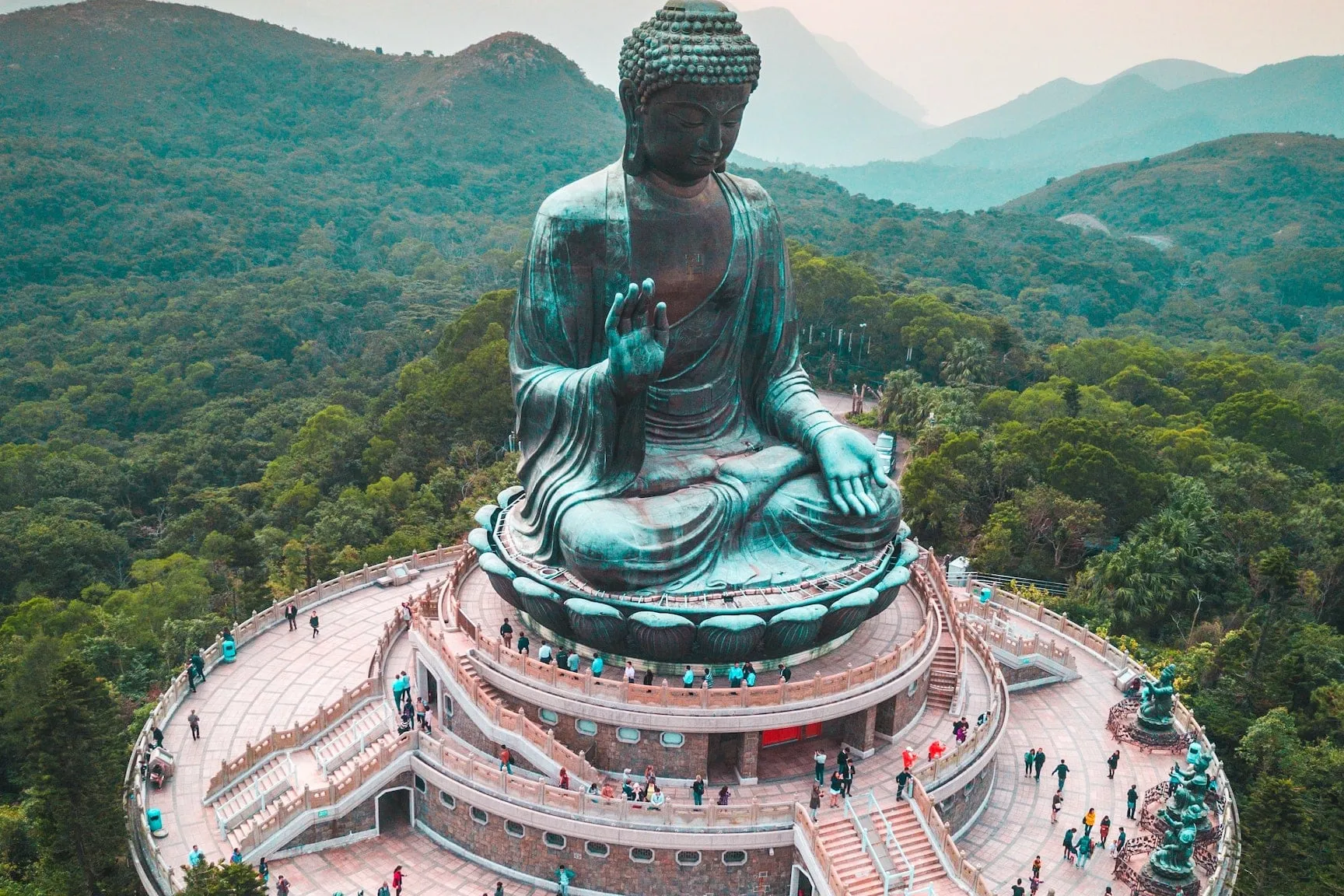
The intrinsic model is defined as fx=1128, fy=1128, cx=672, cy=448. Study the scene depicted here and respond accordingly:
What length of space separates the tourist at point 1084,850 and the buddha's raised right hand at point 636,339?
8.58 m

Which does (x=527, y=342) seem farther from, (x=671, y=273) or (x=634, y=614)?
(x=634, y=614)

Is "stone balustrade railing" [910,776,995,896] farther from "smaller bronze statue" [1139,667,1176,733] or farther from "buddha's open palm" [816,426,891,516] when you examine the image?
"smaller bronze statue" [1139,667,1176,733]

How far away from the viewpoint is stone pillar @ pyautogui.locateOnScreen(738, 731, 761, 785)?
1470 cm

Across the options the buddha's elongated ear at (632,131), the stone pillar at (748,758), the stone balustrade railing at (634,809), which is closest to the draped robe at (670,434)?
the buddha's elongated ear at (632,131)

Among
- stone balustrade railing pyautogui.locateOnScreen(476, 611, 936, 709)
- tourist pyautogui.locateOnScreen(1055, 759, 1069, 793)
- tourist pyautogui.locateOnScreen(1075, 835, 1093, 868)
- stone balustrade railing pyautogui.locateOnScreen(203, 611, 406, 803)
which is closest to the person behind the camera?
stone balustrade railing pyautogui.locateOnScreen(476, 611, 936, 709)

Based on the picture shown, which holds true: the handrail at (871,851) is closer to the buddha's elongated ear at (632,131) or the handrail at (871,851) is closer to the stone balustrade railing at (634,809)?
the stone balustrade railing at (634,809)

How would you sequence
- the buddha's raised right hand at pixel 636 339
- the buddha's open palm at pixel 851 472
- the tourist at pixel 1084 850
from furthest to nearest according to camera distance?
the buddha's open palm at pixel 851 472 < the tourist at pixel 1084 850 < the buddha's raised right hand at pixel 636 339

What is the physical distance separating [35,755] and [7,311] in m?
57.2

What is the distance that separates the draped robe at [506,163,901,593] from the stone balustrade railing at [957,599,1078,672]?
5472 millimetres

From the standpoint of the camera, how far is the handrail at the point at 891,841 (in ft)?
44.3

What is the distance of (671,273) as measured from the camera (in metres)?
16.1

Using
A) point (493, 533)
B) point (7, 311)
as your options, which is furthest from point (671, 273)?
point (7, 311)

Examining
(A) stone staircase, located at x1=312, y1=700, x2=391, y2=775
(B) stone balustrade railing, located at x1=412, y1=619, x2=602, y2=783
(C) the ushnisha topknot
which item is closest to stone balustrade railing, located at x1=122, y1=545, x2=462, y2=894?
(A) stone staircase, located at x1=312, y1=700, x2=391, y2=775

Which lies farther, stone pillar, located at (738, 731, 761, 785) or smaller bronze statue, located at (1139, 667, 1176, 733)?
smaller bronze statue, located at (1139, 667, 1176, 733)
